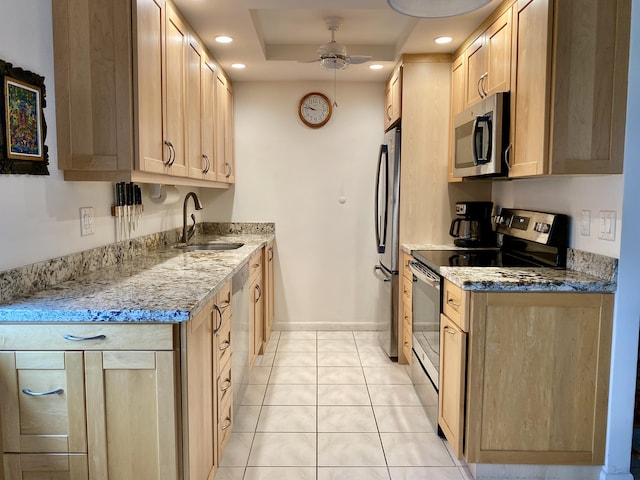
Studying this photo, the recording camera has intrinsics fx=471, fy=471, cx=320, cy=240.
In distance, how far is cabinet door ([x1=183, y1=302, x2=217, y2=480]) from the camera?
5.09 feet

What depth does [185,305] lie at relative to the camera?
5.07ft

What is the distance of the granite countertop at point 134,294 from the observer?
1470mm

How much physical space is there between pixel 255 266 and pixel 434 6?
2.12m

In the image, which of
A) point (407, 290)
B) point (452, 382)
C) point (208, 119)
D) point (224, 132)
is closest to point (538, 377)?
point (452, 382)

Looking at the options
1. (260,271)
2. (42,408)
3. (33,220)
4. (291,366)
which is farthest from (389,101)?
A: (42,408)

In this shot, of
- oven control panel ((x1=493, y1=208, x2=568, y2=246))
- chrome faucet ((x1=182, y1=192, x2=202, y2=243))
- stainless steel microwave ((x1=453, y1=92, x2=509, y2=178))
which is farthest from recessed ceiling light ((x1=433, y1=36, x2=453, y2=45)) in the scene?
chrome faucet ((x1=182, y1=192, x2=202, y2=243))

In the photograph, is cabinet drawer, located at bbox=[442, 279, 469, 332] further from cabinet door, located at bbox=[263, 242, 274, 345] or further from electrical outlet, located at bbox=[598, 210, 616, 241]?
cabinet door, located at bbox=[263, 242, 274, 345]

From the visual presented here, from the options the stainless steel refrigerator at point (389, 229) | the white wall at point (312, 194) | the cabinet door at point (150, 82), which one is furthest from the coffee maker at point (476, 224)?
the cabinet door at point (150, 82)

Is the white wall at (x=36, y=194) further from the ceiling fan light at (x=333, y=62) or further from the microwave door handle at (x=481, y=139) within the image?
the microwave door handle at (x=481, y=139)

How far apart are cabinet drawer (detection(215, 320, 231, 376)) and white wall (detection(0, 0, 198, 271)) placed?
0.74 metres

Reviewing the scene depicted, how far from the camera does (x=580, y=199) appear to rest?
221cm

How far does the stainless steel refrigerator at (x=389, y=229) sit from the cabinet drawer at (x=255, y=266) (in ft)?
3.11

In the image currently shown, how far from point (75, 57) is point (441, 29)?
2.01 metres

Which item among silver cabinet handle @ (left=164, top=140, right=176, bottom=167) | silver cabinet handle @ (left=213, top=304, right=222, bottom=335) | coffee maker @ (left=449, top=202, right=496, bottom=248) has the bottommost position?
silver cabinet handle @ (left=213, top=304, right=222, bottom=335)
